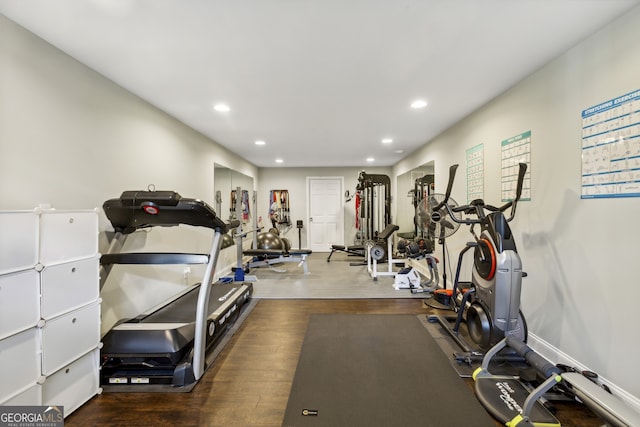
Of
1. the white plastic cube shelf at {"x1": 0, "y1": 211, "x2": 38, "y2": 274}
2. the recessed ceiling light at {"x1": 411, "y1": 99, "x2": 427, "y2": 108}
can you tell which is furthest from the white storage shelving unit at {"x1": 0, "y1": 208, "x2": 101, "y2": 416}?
the recessed ceiling light at {"x1": 411, "y1": 99, "x2": 427, "y2": 108}

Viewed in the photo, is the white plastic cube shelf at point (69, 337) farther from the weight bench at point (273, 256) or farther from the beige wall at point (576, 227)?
the beige wall at point (576, 227)

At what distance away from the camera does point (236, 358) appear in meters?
2.14

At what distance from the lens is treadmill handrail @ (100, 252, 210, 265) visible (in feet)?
A: 6.30

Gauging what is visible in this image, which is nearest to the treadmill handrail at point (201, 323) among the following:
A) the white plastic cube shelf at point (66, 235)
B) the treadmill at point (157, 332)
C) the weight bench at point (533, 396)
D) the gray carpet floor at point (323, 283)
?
the treadmill at point (157, 332)

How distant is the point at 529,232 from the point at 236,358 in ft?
8.89

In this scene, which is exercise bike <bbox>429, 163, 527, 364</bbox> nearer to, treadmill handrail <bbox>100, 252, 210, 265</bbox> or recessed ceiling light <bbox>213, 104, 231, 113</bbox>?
treadmill handrail <bbox>100, 252, 210, 265</bbox>

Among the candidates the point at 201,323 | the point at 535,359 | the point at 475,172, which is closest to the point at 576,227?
the point at 535,359

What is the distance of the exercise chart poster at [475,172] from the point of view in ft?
9.44

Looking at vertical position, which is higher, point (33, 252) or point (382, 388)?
point (33, 252)

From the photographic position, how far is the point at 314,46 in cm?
173

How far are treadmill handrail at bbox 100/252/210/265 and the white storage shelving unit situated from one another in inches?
8.8

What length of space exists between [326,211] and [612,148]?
588cm

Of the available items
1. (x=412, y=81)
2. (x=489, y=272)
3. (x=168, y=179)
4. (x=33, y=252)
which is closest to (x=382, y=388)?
(x=489, y=272)

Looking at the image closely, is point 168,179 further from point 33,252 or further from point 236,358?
point 236,358
